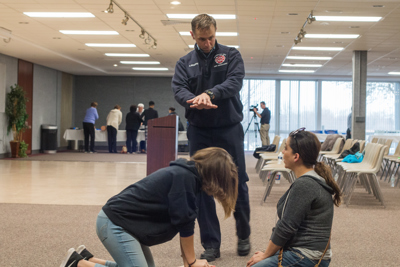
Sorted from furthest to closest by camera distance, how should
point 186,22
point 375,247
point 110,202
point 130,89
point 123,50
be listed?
1. point 130,89
2. point 123,50
3. point 186,22
4. point 375,247
5. point 110,202

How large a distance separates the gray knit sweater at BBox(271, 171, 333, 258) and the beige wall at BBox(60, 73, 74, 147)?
17395mm

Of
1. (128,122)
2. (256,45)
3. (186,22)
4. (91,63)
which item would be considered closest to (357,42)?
(256,45)

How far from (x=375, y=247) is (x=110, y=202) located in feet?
7.63

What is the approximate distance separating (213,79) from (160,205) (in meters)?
1.14

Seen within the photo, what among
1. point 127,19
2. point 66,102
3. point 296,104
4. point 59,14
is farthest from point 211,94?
point 296,104

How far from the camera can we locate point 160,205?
81.3 inches

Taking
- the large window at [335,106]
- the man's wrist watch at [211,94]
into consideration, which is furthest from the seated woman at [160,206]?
the large window at [335,106]

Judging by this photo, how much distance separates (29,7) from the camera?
8.55 meters

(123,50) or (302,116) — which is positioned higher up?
(123,50)

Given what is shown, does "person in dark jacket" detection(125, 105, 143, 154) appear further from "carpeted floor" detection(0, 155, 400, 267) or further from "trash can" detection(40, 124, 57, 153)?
"carpeted floor" detection(0, 155, 400, 267)

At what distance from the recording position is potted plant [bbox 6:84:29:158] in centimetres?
1373

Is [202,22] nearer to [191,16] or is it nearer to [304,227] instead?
[304,227]

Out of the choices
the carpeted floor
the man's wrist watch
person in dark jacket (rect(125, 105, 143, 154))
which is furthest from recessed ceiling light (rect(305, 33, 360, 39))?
the man's wrist watch

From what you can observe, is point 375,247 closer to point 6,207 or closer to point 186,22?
point 6,207
